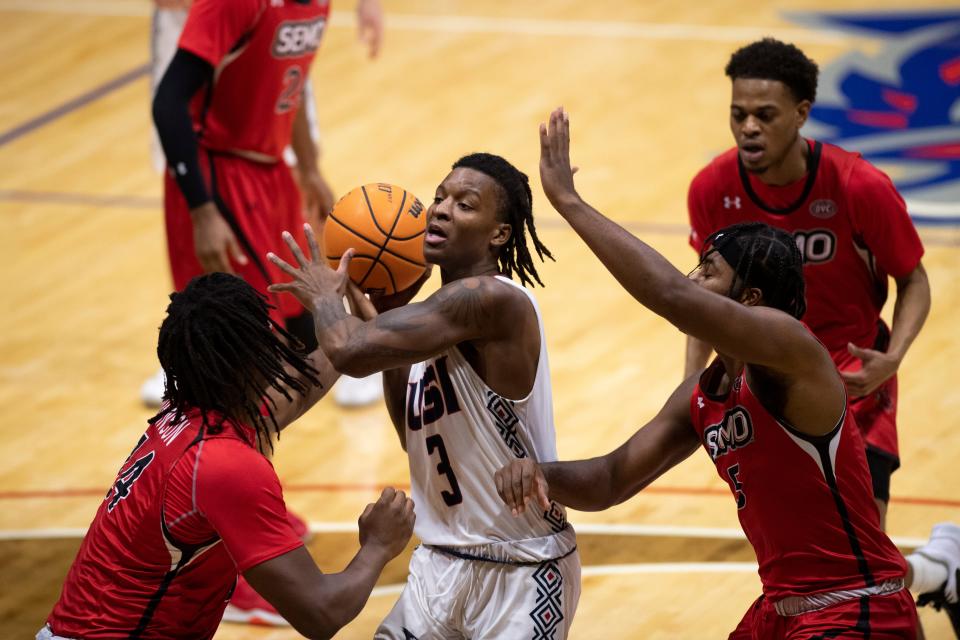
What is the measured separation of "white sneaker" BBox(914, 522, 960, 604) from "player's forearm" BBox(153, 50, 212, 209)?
10.3 ft

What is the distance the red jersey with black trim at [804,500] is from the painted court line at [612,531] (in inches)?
90.6

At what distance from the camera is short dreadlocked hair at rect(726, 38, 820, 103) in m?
5.29

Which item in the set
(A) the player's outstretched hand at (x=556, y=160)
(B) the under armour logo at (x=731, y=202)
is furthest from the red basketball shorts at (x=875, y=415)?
(A) the player's outstretched hand at (x=556, y=160)

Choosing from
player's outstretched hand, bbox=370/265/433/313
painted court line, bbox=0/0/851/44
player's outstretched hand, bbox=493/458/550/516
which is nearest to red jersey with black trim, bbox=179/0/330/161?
player's outstretched hand, bbox=370/265/433/313

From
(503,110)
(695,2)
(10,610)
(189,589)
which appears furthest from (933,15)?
(189,589)

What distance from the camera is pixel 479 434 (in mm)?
4379

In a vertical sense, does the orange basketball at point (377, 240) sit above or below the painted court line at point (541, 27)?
above

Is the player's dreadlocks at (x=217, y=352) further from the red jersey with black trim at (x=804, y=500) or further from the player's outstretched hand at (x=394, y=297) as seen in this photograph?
the red jersey with black trim at (x=804, y=500)

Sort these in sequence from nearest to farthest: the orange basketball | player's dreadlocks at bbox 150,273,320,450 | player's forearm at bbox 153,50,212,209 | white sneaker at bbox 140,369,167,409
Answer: player's dreadlocks at bbox 150,273,320,450 < the orange basketball < player's forearm at bbox 153,50,212,209 < white sneaker at bbox 140,369,167,409

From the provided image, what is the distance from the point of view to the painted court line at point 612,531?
6.50 meters

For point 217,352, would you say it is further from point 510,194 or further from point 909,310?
point 909,310

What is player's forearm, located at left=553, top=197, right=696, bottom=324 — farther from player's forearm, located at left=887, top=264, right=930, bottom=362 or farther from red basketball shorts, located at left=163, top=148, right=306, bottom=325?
red basketball shorts, located at left=163, top=148, right=306, bottom=325

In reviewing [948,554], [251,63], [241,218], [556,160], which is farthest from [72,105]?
[556,160]

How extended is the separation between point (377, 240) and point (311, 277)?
35cm
